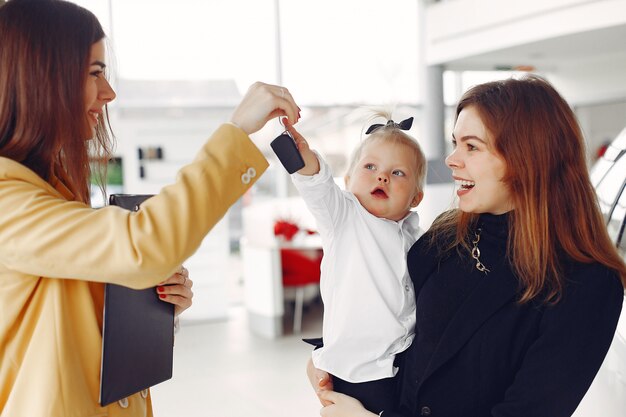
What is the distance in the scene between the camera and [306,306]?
754 cm

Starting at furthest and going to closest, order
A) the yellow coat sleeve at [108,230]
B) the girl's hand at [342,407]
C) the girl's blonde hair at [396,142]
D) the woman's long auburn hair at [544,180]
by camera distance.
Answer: the girl's blonde hair at [396,142] → the girl's hand at [342,407] → the woman's long auburn hair at [544,180] → the yellow coat sleeve at [108,230]

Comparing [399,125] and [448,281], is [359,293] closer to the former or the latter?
[448,281]

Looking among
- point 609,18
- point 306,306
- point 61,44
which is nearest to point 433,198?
point 306,306

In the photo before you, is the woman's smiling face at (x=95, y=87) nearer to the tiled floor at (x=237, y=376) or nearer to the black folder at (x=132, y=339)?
the black folder at (x=132, y=339)

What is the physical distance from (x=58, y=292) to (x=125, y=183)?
22.2ft

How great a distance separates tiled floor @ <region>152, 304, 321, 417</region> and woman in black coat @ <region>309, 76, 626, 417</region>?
10.7 feet

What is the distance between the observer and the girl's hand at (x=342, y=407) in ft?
5.16

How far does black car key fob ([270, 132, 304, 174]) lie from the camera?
141cm

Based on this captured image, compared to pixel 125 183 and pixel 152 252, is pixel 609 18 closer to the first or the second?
pixel 125 183

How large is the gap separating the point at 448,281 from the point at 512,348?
21cm

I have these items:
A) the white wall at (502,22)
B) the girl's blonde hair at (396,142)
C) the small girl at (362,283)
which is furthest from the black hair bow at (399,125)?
the white wall at (502,22)

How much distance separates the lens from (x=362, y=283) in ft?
5.49

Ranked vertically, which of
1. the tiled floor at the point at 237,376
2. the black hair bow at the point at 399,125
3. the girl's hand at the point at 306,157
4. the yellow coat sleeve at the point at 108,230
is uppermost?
the black hair bow at the point at 399,125

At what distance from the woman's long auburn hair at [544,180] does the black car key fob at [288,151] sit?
0.43m
